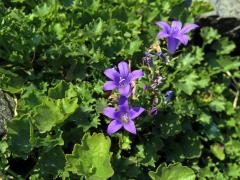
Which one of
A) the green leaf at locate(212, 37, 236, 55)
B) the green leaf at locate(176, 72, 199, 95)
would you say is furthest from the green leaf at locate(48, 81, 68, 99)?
the green leaf at locate(212, 37, 236, 55)

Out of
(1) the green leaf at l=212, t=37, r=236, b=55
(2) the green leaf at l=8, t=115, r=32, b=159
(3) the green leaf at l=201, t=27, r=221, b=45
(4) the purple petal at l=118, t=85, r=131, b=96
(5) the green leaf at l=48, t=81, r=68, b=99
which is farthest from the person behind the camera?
(1) the green leaf at l=212, t=37, r=236, b=55

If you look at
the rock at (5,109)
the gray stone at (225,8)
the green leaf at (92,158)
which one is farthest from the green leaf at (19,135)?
the gray stone at (225,8)

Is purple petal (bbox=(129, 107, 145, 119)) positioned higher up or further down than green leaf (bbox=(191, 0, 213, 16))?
further down

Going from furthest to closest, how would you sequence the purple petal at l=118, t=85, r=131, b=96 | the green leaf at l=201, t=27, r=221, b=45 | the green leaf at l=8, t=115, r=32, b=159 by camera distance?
the green leaf at l=201, t=27, r=221, b=45
the green leaf at l=8, t=115, r=32, b=159
the purple petal at l=118, t=85, r=131, b=96

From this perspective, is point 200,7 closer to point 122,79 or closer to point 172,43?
point 172,43

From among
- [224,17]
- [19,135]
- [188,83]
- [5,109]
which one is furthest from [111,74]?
[224,17]

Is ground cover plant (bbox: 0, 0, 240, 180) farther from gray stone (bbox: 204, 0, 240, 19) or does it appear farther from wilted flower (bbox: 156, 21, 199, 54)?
gray stone (bbox: 204, 0, 240, 19)

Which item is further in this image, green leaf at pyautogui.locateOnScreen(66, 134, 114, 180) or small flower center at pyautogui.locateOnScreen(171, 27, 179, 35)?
small flower center at pyautogui.locateOnScreen(171, 27, 179, 35)
